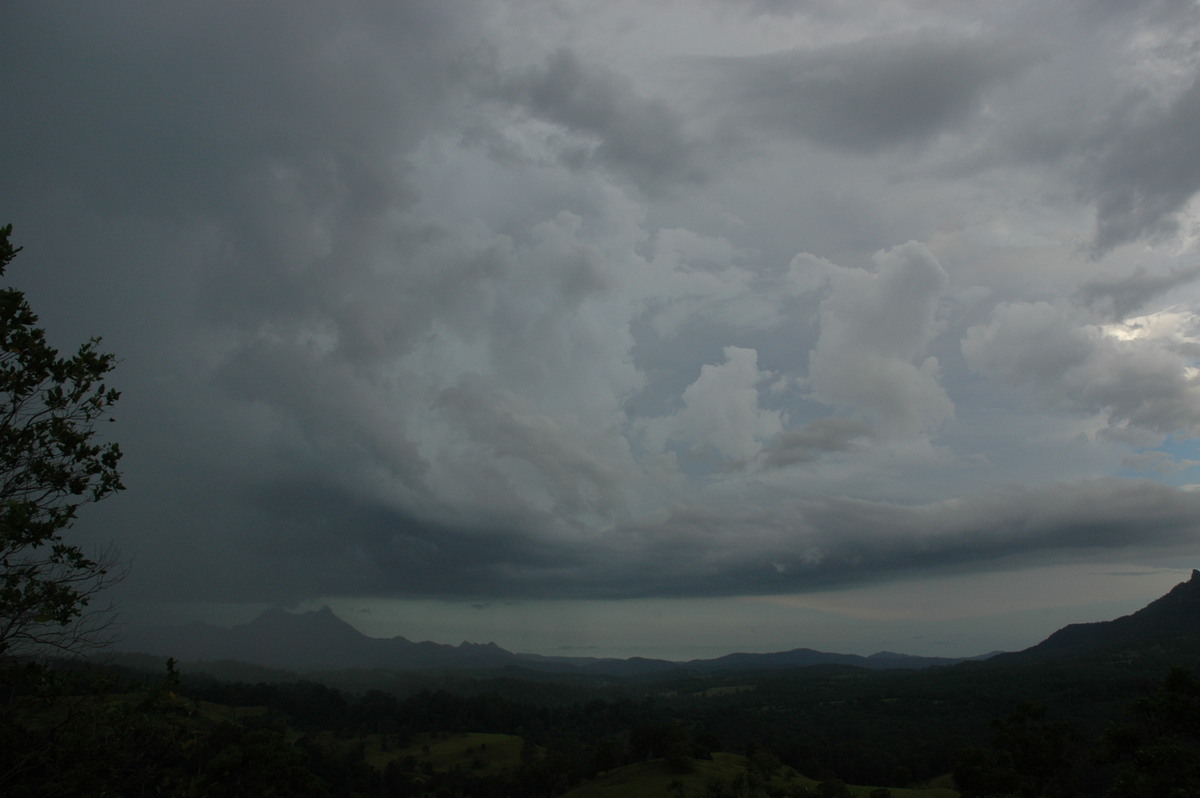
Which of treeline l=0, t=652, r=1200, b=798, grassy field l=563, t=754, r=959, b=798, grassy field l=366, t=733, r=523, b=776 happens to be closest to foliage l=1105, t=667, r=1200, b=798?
treeline l=0, t=652, r=1200, b=798

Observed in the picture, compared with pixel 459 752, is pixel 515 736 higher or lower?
lower

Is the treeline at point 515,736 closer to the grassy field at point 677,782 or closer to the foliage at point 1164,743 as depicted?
the foliage at point 1164,743

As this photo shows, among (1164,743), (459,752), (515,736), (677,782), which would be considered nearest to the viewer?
(1164,743)

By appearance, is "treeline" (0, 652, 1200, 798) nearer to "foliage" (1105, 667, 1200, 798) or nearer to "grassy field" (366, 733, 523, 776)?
"foliage" (1105, 667, 1200, 798)

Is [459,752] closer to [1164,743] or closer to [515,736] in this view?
[515,736]

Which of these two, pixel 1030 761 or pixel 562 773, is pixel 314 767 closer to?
pixel 562 773

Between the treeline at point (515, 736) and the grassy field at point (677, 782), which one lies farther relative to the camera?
the grassy field at point (677, 782)

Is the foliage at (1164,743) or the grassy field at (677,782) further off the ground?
the foliage at (1164,743)

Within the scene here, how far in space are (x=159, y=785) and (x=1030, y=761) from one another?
5746 centimetres

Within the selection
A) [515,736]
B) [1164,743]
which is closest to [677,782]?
[1164,743]

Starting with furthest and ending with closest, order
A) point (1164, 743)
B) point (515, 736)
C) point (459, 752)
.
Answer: point (515, 736) → point (459, 752) → point (1164, 743)

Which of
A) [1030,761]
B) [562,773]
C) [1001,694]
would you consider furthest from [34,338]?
[1001,694]

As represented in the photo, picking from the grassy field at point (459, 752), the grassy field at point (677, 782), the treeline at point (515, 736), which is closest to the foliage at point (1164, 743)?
the treeline at point (515, 736)

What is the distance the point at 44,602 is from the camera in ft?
39.8
